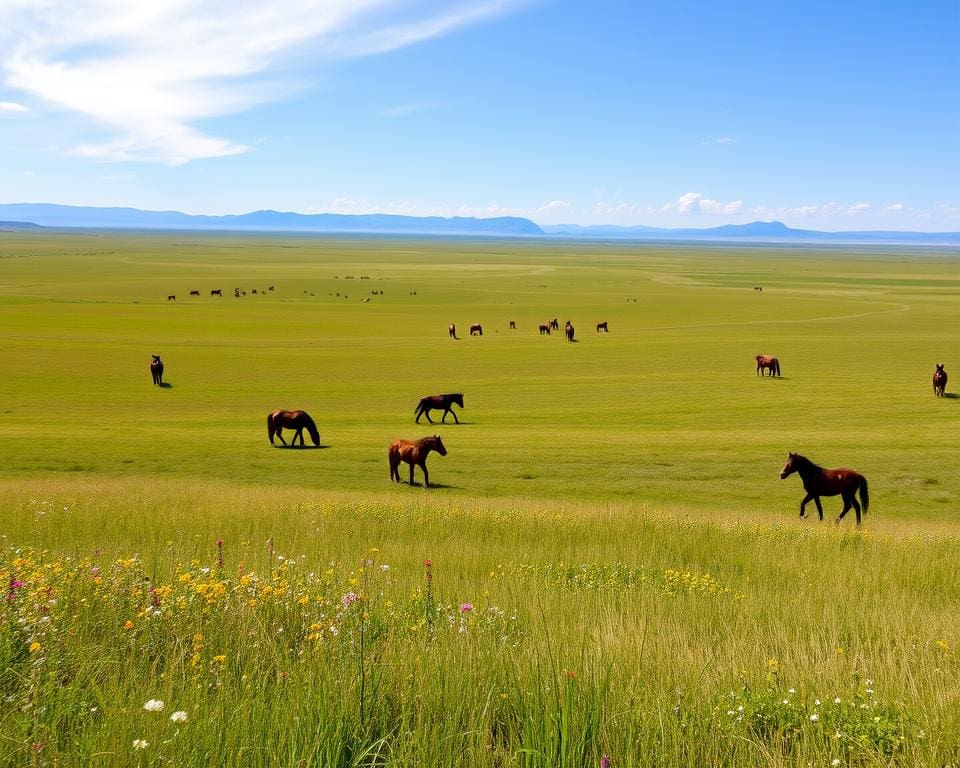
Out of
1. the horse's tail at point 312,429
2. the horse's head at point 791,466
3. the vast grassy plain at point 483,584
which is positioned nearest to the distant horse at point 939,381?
the vast grassy plain at point 483,584

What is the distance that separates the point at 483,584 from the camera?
8.81 metres

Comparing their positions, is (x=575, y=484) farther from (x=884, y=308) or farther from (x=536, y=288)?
(x=536, y=288)

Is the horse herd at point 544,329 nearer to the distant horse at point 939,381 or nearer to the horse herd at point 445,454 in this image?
the horse herd at point 445,454

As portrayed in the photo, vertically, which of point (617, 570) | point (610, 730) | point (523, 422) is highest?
point (610, 730)

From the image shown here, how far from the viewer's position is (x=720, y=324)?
3231 inches

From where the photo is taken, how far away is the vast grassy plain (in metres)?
4.56

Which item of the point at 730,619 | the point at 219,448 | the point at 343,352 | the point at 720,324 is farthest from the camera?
the point at 720,324

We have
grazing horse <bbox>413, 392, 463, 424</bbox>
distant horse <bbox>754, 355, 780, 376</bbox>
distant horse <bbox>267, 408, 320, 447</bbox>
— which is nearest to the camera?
distant horse <bbox>267, 408, 320, 447</bbox>

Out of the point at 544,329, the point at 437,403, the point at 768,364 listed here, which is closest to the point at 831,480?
the point at 437,403

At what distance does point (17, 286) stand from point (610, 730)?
132545 millimetres

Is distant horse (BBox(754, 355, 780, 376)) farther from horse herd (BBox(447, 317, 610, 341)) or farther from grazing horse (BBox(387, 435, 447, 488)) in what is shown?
grazing horse (BBox(387, 435, 447, 488))

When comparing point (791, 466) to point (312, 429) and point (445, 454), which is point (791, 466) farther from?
point (312, 429)

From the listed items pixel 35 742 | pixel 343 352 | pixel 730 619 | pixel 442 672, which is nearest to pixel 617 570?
pixel 730 619

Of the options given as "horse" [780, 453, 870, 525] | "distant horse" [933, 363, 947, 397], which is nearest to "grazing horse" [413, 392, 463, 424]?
"horse" [780, 453, 870, 525]
